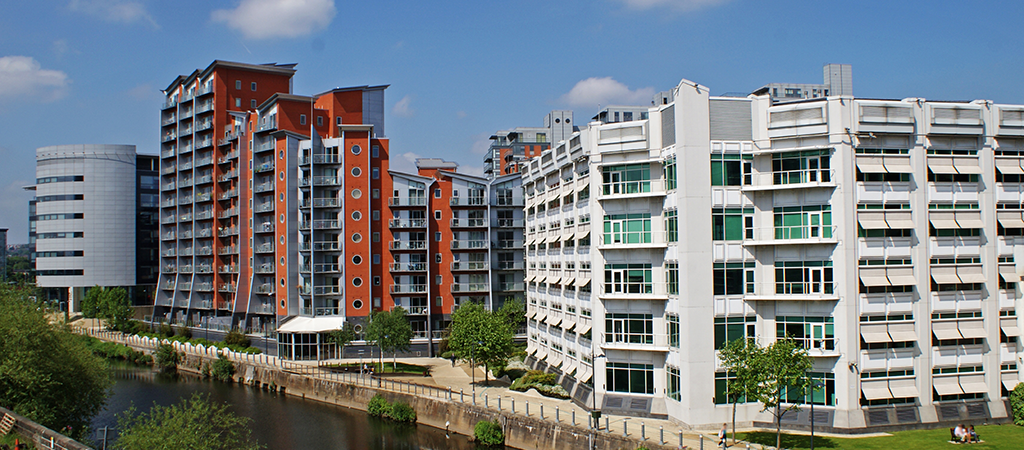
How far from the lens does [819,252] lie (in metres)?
45.3

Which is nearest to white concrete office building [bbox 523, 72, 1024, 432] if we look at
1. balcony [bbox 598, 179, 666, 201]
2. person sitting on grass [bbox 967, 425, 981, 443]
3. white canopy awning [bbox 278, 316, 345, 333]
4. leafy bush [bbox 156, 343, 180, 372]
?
balcony [bbox 598, 179, 666, 201]

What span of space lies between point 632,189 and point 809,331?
1410cm

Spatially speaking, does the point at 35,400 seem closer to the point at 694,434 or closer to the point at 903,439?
the point at 694,434

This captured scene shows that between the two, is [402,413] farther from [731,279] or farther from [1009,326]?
[1009,326]

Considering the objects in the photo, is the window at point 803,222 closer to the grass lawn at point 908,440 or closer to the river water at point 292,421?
the grass lawn at point 908,440

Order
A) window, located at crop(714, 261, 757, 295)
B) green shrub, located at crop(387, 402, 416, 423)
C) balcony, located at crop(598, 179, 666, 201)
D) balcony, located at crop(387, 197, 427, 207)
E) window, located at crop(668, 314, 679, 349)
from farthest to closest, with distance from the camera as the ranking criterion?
balcony, located at crop(387, 197, 427, 207)
green shrub, located at crop(387, 402, 416, 423)
balcony, located at crop(598, 179, 666, 201)
window, located at crop(668, 314, 679, 349)
window, located at crop(714, 261, 757, 295)

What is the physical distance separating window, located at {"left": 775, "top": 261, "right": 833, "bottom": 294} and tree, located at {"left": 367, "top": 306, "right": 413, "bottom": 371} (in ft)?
135

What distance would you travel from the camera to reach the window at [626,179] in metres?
48.9

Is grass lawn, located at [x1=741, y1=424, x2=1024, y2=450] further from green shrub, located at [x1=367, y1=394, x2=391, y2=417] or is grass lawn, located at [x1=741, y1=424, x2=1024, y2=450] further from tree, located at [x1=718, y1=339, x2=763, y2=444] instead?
green shrub, located at [x1=367, y1=394, x2=391, y2=417]

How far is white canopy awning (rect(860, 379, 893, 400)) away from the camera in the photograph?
146 feet

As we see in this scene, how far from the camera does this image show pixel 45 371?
4294 centimetres

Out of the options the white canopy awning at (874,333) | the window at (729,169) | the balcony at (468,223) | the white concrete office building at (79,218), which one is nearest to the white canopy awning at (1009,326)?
the white canopy awning at (874,333)

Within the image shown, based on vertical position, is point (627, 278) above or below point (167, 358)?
above

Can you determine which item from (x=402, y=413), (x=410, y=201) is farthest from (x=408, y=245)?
(x=402, y=413)
